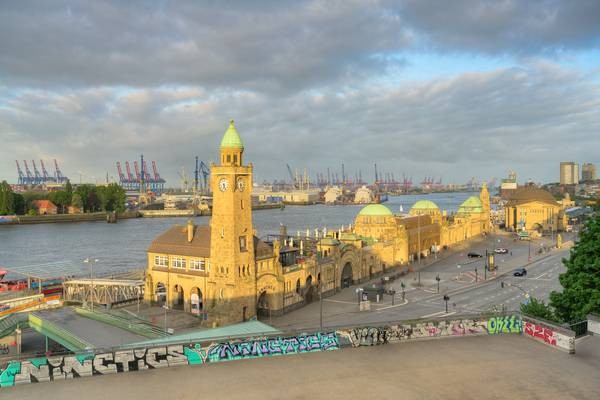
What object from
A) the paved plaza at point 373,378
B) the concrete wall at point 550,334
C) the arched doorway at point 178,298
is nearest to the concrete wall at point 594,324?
the paved plaza at point 373,378

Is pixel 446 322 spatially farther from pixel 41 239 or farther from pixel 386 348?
pixel 41 239

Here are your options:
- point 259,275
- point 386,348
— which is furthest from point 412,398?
point 259,275

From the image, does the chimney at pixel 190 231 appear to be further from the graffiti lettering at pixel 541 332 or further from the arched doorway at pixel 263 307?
the graffiti lettering at pixel 541 332

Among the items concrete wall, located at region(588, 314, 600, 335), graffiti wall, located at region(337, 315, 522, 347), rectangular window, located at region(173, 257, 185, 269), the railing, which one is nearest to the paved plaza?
graffiti wall, located at region(337, 315, 522, 347)

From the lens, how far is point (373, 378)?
84.9 ft

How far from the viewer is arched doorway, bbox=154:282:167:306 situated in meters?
62.2

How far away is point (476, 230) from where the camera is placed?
13912 centimetres

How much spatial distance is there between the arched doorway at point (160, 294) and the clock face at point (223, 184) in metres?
16.1

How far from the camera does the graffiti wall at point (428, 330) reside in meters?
31.6

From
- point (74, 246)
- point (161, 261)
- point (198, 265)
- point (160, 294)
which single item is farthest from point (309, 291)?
point (74, 246)

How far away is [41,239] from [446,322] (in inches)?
5580

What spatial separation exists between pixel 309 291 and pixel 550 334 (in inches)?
1380

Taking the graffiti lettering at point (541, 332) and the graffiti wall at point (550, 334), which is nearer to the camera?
the graffiti wall at point (550, 334)

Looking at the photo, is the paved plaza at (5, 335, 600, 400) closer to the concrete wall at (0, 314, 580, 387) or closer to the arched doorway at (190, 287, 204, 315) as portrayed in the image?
the concrete wall at (0, 314, 580, 387)
